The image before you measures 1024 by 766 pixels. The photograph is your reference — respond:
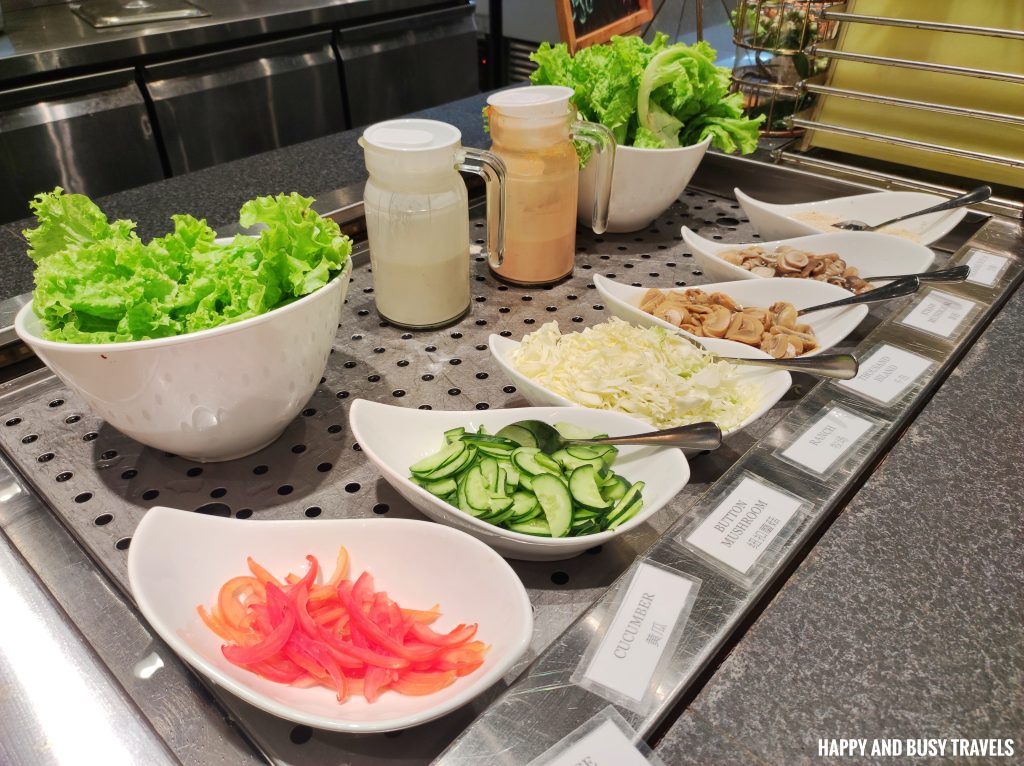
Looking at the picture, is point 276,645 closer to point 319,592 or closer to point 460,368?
point 319,592

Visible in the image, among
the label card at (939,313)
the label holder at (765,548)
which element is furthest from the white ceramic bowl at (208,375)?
the label card at (939,313)

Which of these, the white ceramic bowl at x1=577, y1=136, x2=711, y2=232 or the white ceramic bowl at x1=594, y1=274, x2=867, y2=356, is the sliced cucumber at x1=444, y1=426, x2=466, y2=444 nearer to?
the white ceramic bowl at x1=594, y1=274, x2=867, y2=356

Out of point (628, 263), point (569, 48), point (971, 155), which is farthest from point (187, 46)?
point (971, 155)

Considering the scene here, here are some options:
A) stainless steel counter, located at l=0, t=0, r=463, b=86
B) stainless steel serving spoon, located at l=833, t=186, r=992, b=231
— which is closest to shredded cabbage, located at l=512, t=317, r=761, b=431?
stainless steel serving spoon, located at l=833, t=186, r=992, b=231

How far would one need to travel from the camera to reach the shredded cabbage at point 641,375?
40.9 inches

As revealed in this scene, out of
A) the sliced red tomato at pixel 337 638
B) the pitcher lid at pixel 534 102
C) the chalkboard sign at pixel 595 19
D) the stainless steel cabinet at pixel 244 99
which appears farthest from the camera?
the stainless steel cabinet at pixel 244 99

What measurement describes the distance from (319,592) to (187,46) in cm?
321

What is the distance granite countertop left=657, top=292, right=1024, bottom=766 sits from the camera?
25.2 inches

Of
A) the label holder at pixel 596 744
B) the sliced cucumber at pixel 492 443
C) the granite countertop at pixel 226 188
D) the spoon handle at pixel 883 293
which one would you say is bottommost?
the granite countertop at pixel 226 188

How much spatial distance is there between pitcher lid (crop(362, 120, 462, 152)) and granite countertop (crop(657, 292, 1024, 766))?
84 cm

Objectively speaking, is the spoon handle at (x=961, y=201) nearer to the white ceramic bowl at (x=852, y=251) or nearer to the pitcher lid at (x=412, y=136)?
the white ceramic bowl at (x=852, y=251)

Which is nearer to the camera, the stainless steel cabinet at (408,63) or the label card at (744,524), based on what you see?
the label card at (744,524)

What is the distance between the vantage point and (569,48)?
1.85 metres

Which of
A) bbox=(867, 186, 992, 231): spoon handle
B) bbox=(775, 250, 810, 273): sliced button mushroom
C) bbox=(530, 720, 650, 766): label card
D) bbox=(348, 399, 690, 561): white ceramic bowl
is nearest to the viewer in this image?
bbox=(530, 720, 650, 766): label card
